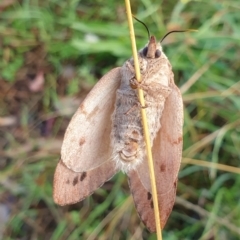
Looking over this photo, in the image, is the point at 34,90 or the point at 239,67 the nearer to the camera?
the point at 239,67

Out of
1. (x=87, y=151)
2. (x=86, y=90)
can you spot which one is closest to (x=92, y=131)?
(x=87, y=151)

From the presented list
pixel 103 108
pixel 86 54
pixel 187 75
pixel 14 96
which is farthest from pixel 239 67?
pixel 103 108

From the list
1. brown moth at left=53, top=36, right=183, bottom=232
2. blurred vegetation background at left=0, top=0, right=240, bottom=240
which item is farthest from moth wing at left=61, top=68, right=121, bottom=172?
blurred vegetation background at left=0, top=0, right=240, bottom=240

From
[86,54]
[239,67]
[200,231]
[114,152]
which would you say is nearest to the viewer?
[114,152]

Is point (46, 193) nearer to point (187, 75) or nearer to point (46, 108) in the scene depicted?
point (46, 108)

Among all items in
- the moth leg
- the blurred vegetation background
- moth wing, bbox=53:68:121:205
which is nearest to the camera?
the moth leg

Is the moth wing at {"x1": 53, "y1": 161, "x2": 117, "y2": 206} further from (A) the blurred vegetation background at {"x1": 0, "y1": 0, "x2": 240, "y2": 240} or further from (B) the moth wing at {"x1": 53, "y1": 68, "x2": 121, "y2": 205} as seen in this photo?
(A) the blurred vegetation background at {"x1": 0, "y1": 0, "x2": 240, "y2": 240}
